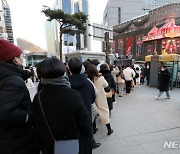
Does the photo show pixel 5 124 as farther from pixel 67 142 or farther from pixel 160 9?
pixel 160 9

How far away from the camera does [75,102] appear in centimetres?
142

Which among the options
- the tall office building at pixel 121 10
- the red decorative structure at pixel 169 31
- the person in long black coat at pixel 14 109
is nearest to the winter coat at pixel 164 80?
the person in long black coat at pixel 14 109

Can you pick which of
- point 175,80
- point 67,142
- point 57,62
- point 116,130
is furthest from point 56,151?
point 175,80

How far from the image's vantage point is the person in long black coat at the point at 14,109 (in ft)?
4.30

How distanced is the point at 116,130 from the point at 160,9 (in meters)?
26.6

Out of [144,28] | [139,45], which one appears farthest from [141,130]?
[139,45]

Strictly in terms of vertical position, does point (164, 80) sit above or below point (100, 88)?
below

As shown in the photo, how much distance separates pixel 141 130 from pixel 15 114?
3.24 metres

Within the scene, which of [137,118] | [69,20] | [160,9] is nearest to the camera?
[137,118]

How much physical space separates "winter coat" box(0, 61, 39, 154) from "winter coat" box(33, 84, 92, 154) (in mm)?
91

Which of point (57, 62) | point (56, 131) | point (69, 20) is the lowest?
point (56, 131)

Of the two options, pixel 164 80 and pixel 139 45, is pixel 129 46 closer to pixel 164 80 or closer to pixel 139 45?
pixel 139 45

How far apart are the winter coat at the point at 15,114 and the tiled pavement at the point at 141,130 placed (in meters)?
1.87

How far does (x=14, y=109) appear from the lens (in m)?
1.34
